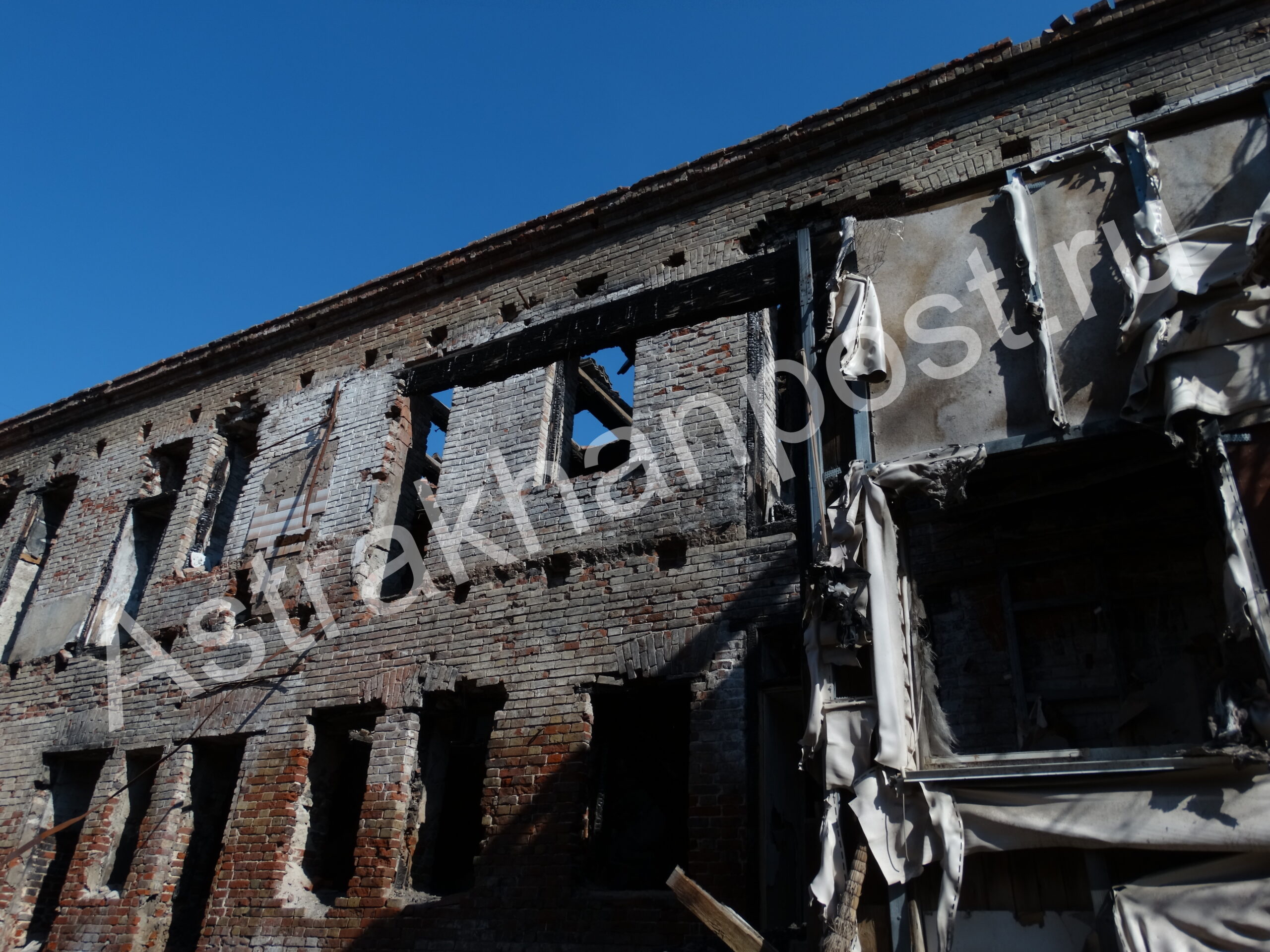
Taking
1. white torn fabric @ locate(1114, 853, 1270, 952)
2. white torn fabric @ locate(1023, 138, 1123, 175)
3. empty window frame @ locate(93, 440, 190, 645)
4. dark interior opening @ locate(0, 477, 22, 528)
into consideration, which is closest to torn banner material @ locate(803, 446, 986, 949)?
white torn fabric @ locate(1114, 853, 1270, 952)

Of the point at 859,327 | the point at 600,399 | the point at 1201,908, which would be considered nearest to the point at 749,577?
the point at 859,327

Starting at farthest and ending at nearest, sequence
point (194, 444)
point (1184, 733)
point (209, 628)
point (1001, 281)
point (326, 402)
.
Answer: point (194, 444)
point (326, 402)
point (209, 628)
point (1001, 281)
point (1184, 733)

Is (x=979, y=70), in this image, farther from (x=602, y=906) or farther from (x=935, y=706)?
(x=602, y=906)

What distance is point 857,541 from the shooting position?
491cm

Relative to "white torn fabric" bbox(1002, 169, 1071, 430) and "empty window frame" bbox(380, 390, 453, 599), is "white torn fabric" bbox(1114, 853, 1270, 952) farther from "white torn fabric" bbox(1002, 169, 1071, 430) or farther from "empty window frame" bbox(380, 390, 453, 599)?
"empty window frame" bbox(380, 390, 453, 599)

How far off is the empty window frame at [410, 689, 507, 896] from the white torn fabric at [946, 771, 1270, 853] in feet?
12.5

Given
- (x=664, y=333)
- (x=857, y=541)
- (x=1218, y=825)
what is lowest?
(x=1218, y=825)

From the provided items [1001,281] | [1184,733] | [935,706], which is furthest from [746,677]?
[1001,281]

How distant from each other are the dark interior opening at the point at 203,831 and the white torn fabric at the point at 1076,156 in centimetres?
802

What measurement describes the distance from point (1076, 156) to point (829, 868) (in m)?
4.47

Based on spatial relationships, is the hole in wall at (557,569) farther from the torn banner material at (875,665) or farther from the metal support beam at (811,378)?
the torn banner material at (875,665)

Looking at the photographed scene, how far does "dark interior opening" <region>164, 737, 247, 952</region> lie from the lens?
26.1 feet

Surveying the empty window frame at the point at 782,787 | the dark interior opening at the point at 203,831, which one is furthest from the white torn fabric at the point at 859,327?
the dark interior opening at the point at 203,831

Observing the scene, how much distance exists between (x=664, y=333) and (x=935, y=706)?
164 inches
